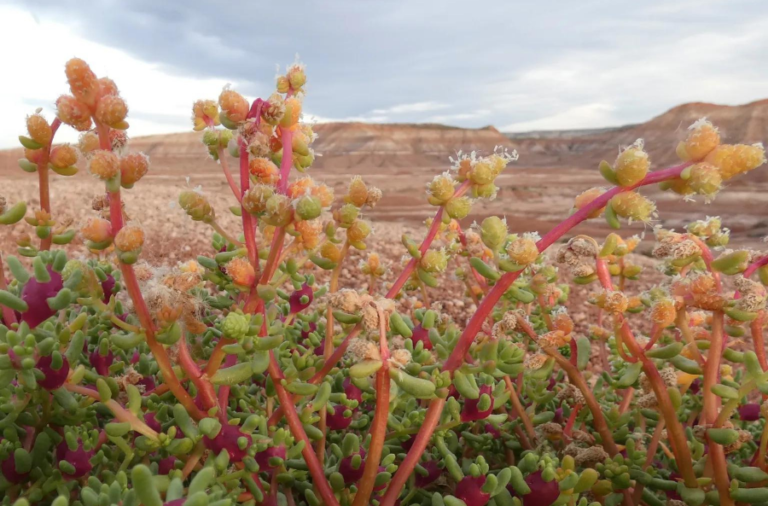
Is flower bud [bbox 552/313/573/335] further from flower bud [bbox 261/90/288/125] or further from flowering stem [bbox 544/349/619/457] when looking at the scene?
flower bud [bbox 261/90/288/125]

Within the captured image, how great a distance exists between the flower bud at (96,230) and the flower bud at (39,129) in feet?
1.08

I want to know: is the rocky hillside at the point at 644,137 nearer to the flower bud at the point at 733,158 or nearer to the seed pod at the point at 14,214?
the flower bud at the point at 733,158

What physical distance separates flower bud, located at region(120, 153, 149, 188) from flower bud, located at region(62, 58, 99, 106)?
0.11 m

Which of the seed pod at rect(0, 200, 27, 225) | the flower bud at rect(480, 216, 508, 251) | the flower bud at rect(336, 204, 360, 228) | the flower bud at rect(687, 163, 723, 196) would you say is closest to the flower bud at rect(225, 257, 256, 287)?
the flower bud at rect(336, 204, 360, 228)

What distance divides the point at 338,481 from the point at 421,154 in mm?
73255

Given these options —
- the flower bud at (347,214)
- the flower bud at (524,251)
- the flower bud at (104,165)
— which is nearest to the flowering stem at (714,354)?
the flower bud at (524,251)

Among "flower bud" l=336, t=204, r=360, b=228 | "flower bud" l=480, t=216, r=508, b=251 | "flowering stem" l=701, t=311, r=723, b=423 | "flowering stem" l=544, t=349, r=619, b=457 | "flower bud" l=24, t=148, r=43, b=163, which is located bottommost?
"flowering stem" l=544, t=349, r=619, b=457

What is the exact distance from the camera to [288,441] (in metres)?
1.14

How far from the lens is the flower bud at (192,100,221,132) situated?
3.91 feet

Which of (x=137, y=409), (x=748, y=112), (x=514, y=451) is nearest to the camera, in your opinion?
(x=137, y=409)

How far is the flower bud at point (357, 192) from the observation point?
1201mm

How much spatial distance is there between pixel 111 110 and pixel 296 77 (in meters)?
0.37

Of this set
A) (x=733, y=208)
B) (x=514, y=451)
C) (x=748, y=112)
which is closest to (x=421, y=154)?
(x=748, y=112)

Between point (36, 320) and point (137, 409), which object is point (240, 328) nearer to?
point (137, 409)
